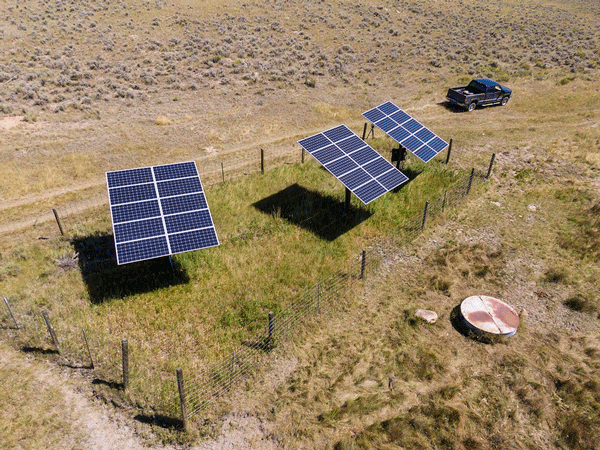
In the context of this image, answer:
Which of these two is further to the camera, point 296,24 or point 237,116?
point 296,24

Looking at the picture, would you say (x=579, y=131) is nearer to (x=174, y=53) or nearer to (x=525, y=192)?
(x=525, y=192)

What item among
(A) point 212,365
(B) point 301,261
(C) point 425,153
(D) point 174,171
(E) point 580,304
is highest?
(D) point 174,171

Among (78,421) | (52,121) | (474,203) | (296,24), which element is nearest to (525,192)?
(474,203)

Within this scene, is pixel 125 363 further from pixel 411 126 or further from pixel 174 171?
pixel 411 126

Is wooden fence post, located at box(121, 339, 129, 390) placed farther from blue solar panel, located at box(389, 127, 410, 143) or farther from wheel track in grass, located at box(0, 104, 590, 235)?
blue solar panel, located at box(389, 127, 410, 143)

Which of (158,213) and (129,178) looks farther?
(129,178)

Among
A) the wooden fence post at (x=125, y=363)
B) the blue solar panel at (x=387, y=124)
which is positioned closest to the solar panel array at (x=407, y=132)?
the blue solar panel at (x=387, y=124)

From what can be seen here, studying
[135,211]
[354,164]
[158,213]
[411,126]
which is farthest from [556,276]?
[135,211]

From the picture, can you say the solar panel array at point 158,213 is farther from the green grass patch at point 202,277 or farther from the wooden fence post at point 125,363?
the wooden fence post at point 125,363
